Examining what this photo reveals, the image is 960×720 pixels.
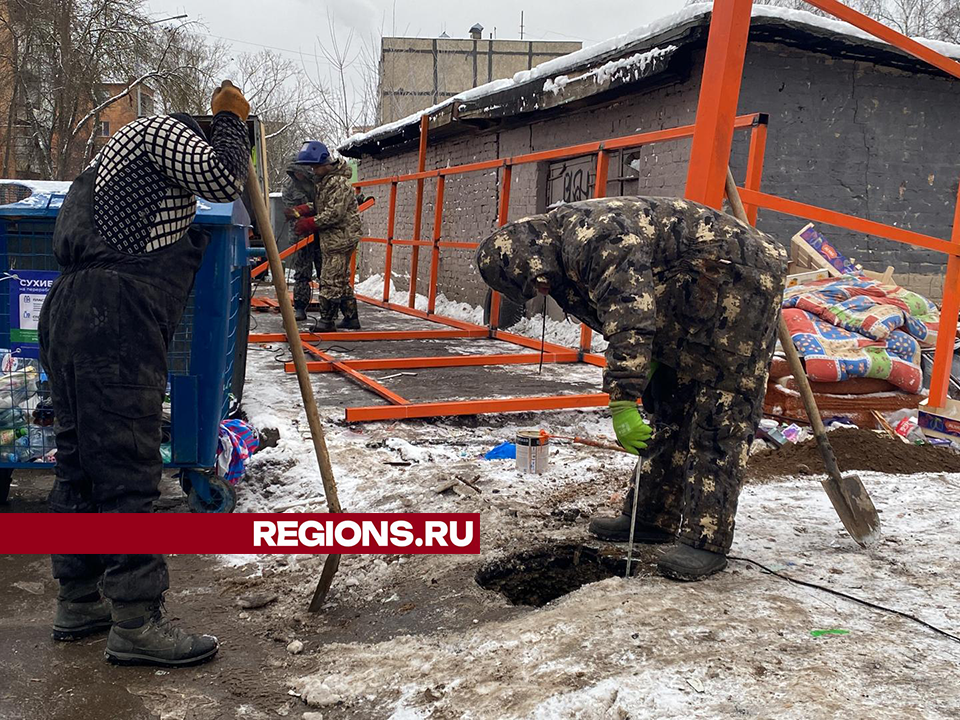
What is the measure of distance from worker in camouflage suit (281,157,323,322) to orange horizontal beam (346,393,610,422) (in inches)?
165

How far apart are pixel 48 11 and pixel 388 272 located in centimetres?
1269

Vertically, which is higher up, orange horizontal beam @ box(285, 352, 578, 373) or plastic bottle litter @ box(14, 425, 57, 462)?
plastic bottle litter @ box(14, 425, 57, 462)

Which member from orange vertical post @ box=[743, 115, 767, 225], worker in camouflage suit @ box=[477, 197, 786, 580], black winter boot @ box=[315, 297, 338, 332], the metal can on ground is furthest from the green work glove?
black winter boot @ box=[315, 297, 338, 332]

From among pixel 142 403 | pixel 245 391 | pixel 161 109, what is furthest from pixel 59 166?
pixel 142 403

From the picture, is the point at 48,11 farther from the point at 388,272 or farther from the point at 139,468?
the point at 139,468

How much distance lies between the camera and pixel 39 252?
10.7 feet

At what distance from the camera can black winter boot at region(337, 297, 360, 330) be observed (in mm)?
8719

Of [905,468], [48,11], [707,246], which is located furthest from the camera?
[48,11]

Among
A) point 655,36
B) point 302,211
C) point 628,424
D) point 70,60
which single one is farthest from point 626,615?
point 70,60

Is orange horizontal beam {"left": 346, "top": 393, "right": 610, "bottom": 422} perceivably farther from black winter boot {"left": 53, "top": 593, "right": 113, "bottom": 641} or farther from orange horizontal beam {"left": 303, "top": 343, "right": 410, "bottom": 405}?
black winter boot {"left": 53, "top": 593, "right": 113, "bottom": 641}

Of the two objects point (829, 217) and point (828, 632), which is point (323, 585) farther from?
point (829, 217)

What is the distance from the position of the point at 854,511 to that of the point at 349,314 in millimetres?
6422

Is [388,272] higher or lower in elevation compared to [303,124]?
lower

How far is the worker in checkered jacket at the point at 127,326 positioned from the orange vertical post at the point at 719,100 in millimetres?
2176
